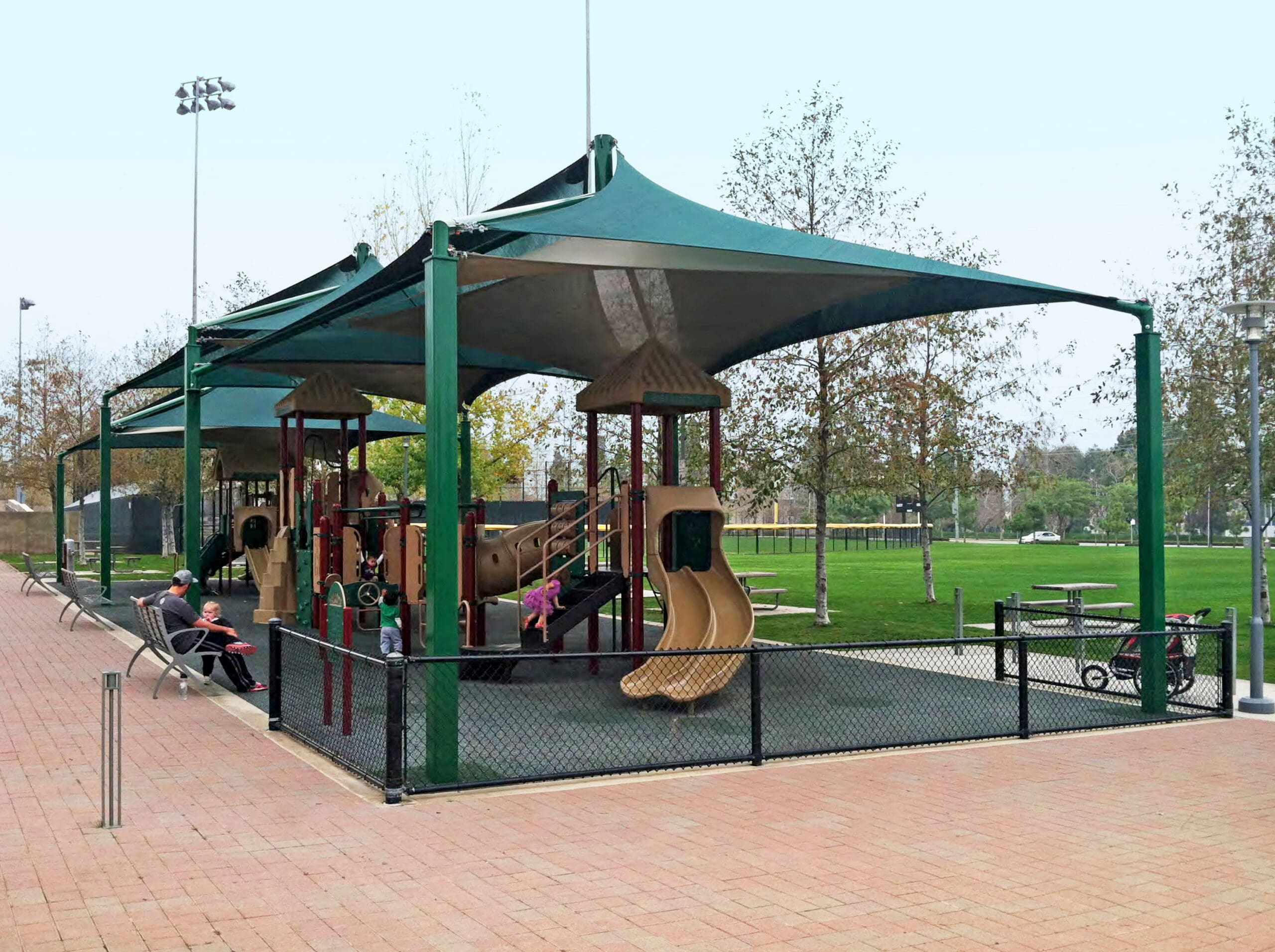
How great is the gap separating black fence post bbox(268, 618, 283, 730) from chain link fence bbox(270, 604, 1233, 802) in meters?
0.02

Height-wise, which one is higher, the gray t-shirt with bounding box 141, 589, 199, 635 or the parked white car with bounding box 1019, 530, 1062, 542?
the gray t-shirt with bounding box 141, 589, 199, 635

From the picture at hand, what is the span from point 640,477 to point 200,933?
800 centimetres

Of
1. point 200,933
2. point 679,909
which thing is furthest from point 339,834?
point 679,909

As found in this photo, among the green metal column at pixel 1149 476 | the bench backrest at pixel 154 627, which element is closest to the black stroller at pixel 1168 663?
the green metal column at pixel 1149 476

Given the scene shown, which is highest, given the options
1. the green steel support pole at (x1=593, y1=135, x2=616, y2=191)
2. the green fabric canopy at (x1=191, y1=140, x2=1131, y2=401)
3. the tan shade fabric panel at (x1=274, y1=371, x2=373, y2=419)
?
the green steel support pole at (x1=593, y1=135, x2=616, y2=191)

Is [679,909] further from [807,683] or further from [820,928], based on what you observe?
[807,683]

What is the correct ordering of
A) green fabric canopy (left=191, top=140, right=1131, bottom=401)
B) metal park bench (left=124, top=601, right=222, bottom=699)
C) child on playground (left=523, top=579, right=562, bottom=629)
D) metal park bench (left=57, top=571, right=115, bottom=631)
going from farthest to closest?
metal park bench (left=57, top=571, right=115, bottom=631) → child on playground (left=523, top=579, right=562, bottom=629) → metal park bench (left=124, top=601, right=222, bottom=699) → green fabric canopy (left=191, top=140, right=1131, bottom=401)

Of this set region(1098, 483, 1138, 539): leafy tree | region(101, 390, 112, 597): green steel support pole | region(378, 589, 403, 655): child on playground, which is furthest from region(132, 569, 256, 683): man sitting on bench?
region(1098, 483, 1138, 539): leafy tree

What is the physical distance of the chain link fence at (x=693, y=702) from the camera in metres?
8.30

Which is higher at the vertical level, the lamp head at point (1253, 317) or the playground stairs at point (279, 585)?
the lamp head at point (1253, 317)

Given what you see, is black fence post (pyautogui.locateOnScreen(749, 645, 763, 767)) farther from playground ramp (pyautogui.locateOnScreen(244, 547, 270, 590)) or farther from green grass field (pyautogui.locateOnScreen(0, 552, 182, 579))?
green grass field (pyautogui.locateOnScreen(0, 552, 182, 579))

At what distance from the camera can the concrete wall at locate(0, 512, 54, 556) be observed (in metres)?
52.9

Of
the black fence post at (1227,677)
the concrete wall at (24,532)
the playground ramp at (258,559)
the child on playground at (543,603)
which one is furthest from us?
the concrete wall at (24,532)

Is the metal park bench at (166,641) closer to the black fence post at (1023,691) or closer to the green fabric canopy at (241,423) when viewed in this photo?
the black fence post at (1023,691)
